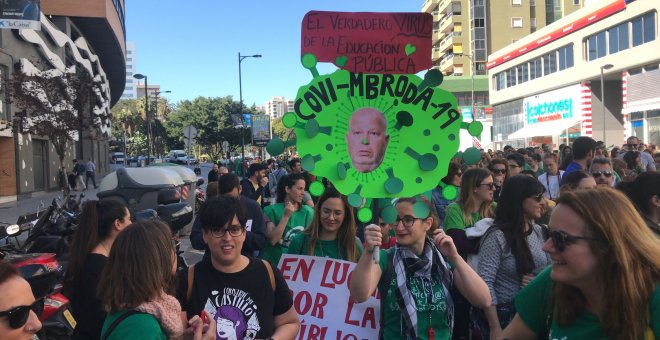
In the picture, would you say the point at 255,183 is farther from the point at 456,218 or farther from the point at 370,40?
the point at 370,40

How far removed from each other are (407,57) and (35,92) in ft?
70.3

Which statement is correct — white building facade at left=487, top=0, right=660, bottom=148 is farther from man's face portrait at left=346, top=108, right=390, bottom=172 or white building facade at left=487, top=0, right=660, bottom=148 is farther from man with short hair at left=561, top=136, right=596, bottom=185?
man's face portrait at left=346, top=108, right=390, bottom=172

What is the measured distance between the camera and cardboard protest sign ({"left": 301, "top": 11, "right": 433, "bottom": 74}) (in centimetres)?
302

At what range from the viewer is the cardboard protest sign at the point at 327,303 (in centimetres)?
354

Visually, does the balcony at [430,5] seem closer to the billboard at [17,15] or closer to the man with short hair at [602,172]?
the billboard at [17,15]

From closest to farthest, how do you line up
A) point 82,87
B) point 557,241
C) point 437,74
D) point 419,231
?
point 557,241 < point 437,74 < point 419,231 < point 82,87

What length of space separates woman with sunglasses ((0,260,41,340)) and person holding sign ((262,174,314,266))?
2733mm

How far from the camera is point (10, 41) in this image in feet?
76.0

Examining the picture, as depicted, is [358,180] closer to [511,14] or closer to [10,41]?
[10,41]

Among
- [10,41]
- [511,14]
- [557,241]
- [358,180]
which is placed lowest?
[557,241]

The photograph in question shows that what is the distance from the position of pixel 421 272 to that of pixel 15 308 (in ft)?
6.58

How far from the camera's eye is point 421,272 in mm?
3146

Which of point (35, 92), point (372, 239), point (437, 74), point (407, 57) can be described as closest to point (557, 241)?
point (372, 239)

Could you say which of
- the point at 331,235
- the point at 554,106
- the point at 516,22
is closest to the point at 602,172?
the point at 331,235
